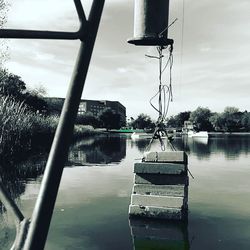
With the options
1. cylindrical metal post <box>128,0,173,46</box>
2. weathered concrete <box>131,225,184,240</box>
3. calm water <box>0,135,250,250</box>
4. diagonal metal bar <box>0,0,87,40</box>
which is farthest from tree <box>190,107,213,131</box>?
diagonal metal bar <box>0,0,87,40</box>

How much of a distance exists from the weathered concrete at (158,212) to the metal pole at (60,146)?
339 inches

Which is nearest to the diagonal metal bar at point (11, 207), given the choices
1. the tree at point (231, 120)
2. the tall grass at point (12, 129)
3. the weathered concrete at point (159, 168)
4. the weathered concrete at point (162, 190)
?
the weathered concrete at point (159, 168)

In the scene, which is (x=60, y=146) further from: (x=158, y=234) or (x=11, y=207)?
(x=158, y=234)

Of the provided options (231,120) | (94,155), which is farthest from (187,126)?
(94,155)

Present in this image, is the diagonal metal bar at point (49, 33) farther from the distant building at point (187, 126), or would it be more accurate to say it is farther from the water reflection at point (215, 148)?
the distant building at point (187, 126)

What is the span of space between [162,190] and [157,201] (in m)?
0.31

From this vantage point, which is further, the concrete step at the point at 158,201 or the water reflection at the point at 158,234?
the concrete step at the point at 158,201

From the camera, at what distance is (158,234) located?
8789 millimetres

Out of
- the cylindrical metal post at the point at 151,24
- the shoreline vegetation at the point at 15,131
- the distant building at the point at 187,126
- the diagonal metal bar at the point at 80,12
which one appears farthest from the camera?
the distant building at the point at 187,126

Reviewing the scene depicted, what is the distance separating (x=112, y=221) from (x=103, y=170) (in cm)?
1073

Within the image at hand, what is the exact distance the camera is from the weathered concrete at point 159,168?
934 cm

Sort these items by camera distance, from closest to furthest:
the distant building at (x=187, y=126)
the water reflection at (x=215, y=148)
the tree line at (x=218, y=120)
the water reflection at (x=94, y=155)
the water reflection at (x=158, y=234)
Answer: the water reflection at (x=158, y=234) < the water reflection at (x=94, y=155) < the water reflection at (x=215, y=148) < the distant building at (x=187, y=126) < the tree line at (x=218, y=120)

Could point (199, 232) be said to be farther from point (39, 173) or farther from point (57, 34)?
point (39, 173)

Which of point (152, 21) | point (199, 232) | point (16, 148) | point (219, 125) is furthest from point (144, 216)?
point (219, 125)
